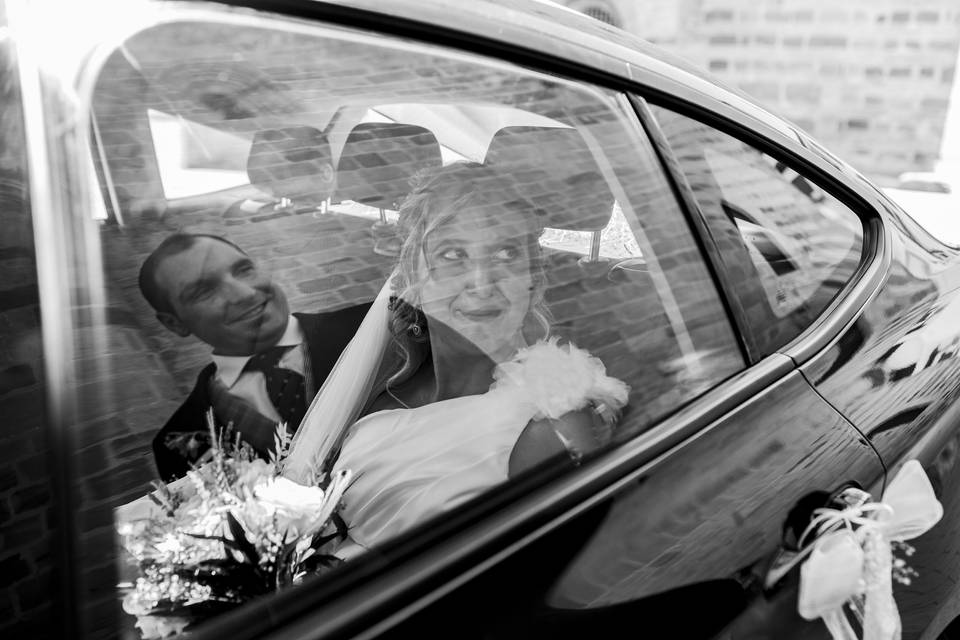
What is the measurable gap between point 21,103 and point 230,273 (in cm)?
29

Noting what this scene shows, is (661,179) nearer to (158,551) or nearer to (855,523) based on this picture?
(855,523)

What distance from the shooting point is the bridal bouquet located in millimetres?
844

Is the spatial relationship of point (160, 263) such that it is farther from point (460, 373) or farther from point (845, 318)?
point (845, 318)

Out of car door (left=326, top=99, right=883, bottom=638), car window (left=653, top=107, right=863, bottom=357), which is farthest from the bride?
car window (left=653, top=107, right=863, bottom=357)

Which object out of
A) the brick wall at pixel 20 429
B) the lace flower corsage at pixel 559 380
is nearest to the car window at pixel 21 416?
the brick wall at pixel 20 429

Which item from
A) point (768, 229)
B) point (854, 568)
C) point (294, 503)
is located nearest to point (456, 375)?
point (294, 503)

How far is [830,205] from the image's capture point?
1.85 m

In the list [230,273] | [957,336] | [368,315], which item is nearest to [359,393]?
[368,315]

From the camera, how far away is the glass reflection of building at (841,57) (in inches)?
342

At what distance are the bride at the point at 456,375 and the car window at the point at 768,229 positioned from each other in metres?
0.37

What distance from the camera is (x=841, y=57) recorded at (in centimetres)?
898

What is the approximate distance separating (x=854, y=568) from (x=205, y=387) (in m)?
0.99

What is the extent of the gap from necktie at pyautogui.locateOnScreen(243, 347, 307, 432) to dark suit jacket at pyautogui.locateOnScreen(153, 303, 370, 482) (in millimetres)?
33

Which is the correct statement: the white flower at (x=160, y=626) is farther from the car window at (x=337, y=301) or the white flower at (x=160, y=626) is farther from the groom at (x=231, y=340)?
the groom at (x=231, y=340)
